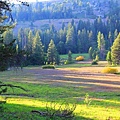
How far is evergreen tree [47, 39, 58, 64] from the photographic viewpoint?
98.5 meters

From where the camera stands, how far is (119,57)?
90.3m

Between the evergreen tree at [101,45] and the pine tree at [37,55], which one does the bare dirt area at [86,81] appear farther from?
the evergreen tree at [101,45]

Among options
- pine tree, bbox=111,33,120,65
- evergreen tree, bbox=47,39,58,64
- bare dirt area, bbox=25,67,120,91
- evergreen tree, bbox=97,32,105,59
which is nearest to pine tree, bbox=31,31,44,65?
evergreen tree, bbox=47,39,58,64

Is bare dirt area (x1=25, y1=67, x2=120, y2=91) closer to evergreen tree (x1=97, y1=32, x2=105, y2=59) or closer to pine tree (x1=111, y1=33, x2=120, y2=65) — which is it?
pine tree (x1=111, y1=33, x2=120, y2=65)

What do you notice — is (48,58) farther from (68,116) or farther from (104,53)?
(68,116)

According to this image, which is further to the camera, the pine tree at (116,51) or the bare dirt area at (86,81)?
the pine tree at (116,51)

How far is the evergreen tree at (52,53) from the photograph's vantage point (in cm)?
9850

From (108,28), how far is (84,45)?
39201 millimetres

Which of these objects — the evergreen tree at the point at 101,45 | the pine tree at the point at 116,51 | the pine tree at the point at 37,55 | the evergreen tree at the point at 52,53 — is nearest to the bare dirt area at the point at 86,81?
the pine tree at the point at 116,51

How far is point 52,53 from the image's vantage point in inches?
3885

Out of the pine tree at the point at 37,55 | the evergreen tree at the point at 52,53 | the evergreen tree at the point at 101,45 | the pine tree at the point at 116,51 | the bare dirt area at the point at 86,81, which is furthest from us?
the evergreen tree at the point at 101,45

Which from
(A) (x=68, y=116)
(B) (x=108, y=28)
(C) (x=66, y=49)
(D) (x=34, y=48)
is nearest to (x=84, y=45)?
(C) (x=66, y=49)

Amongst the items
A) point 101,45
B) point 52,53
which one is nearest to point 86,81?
point 52,53

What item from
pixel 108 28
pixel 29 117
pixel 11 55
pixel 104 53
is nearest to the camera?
pixel 11 55
